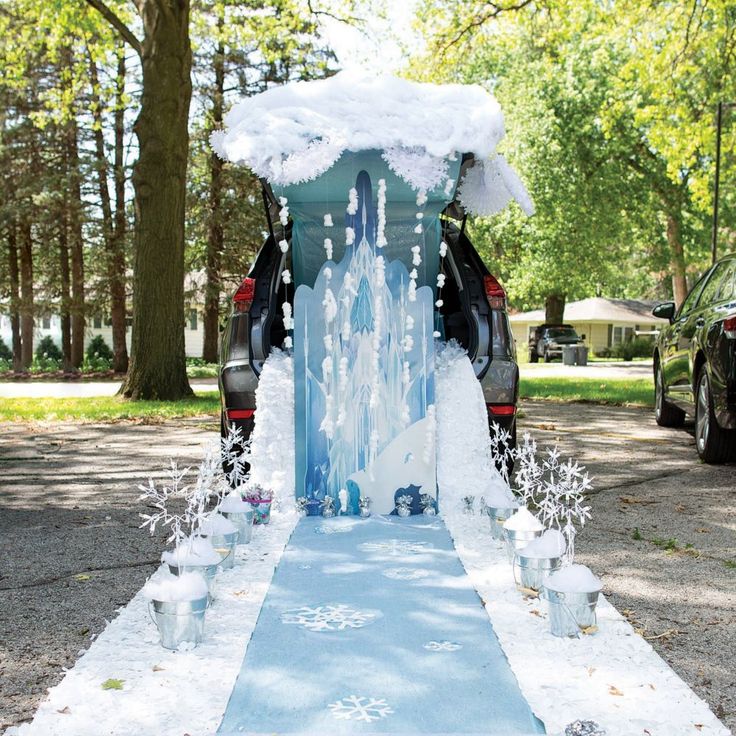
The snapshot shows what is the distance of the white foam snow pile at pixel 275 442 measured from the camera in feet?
16.6

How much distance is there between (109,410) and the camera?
37.8ft

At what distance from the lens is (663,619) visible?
11.1 ft

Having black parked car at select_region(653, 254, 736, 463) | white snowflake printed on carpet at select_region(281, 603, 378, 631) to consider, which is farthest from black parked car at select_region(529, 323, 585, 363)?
white snowflake printed on carpet at select_region(281, 603, 378, 631)

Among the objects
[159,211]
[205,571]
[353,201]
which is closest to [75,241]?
[159,211]

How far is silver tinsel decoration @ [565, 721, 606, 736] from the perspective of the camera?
7.51ft

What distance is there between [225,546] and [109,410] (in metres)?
8.14

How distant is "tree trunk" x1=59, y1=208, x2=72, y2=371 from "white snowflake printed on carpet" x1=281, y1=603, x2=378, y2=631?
23.7 metres

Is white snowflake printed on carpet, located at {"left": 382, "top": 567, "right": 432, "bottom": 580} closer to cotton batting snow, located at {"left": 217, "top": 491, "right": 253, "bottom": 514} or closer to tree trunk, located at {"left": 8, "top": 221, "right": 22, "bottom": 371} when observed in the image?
cotton batting snow, located at {"left": 217, "top": 491, "right": 253, "bottom": 514}

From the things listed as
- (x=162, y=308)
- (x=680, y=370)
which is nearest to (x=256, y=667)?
(x=680, y=370)

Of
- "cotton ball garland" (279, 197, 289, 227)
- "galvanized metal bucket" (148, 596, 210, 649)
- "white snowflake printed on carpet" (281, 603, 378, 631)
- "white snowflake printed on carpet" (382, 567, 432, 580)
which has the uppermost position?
"cotton ball garland" (279, 197, 289, 227)

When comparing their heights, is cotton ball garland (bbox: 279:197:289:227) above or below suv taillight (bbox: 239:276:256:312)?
above

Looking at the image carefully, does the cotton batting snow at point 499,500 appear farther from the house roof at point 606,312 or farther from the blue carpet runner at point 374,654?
the house roof at point 606,312

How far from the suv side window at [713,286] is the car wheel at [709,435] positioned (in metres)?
0.81

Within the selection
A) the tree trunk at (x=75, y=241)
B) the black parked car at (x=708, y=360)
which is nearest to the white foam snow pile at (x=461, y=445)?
the black parked car at (x=708, y=360)
